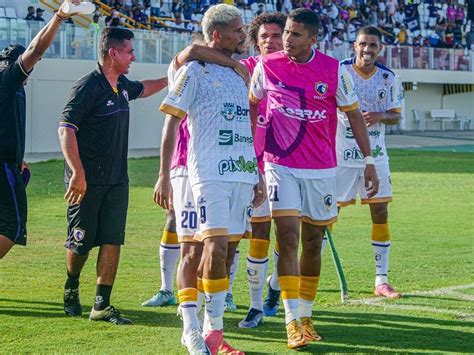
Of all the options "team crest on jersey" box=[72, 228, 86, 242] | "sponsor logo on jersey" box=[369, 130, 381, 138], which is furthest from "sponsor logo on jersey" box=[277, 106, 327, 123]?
"sponsor logo on jersey" box=[369, 130, 381, 138]

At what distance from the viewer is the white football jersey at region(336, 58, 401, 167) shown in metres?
9.98

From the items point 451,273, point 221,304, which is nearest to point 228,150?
point 221,304

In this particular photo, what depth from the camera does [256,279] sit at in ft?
26.8

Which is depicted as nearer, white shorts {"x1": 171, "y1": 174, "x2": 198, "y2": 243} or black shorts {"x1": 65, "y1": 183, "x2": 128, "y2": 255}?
white shorts {"x1": 171, "y1": 174, "x2": 198, "y2": 243}

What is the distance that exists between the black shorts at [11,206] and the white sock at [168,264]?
1331 millimetres

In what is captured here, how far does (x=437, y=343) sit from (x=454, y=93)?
43.4 metres

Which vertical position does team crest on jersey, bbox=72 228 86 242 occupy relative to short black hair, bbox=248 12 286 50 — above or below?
below

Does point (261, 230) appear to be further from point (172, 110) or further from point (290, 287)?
point (172, 110)

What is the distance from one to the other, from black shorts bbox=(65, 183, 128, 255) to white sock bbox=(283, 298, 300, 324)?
1.70m

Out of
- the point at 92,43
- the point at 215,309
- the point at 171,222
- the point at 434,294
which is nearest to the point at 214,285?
the point at 215,309

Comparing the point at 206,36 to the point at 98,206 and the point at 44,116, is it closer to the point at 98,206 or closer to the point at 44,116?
the point at 98,206

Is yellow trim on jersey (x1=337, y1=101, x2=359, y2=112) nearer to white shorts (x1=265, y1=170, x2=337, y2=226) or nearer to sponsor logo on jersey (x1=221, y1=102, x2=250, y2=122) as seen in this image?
white shorts (x1=265, y1=170, x2=337, y2=226)

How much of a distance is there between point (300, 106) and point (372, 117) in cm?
250

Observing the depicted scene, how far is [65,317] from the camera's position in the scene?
8055mm
